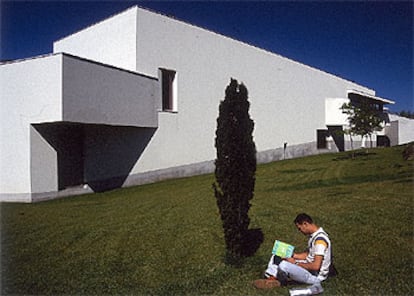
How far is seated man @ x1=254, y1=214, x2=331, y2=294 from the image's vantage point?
200 inches

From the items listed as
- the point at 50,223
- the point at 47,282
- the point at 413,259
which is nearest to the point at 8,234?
the point at 50,223

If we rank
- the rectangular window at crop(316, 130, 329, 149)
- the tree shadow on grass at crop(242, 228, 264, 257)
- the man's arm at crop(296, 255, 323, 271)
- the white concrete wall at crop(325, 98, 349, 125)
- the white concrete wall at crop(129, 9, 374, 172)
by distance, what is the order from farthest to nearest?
1. the rectangular window at crop(316, 130, 329, 149)
2. the white concrete wall at crop(325, 98, 349, 125)
3. the white concrete wall at crop(129, 9, 374, 172)
4. the tree shadow on grass at crop(242, 228, 264, 257)
5. the man's arm at crop(296, 255, 323, 271)

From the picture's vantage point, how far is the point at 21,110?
1408 centimetres

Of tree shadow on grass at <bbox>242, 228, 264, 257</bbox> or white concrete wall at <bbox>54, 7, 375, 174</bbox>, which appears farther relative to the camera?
white concrete wall at <bbox>54, 7, 375, 174</bbox>

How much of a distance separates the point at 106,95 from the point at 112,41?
4187 mm

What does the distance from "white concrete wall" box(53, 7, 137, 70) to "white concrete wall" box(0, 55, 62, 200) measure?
15.0 ft

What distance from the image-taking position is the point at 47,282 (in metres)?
5.77

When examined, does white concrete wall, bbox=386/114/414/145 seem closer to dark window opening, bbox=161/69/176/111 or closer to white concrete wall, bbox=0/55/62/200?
dark window opening, bbox=161/69/176/111

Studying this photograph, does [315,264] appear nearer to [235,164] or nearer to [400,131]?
[235,164]

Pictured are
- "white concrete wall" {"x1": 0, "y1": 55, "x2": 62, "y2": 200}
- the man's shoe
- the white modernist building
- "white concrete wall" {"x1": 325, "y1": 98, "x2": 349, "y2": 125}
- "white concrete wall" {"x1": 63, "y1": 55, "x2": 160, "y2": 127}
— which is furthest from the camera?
"white concrete wall" {"x1": 325, "y1": 98, "x2": 349, "y2": 125}

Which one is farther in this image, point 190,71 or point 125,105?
point 190,71

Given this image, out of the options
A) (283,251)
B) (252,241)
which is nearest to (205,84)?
(252,241)

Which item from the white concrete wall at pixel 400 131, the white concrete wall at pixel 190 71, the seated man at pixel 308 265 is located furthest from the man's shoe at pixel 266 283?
the white concrete wall at pixel 400 131

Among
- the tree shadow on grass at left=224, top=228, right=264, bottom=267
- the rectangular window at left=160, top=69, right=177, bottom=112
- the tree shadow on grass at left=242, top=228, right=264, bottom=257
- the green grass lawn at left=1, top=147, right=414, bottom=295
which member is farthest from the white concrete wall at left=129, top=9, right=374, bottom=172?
the tree shadow on grass at left=224, top=228, right=264, bottom=267
